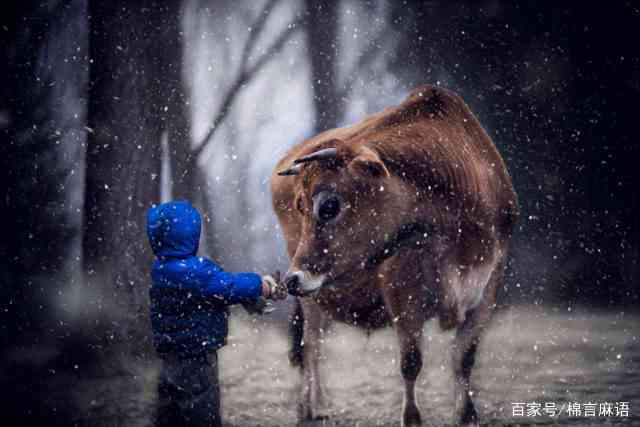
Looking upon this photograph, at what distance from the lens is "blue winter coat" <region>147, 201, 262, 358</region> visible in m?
2.29

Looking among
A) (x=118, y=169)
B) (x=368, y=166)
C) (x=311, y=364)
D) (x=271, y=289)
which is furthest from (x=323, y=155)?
(x=118, y=169)

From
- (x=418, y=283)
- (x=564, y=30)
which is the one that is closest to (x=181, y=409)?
(x=418, y=283)

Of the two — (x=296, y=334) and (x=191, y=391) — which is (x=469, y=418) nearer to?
(x=296, y=334)

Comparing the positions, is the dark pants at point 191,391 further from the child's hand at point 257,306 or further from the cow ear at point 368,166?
the cow ear at point 368,166

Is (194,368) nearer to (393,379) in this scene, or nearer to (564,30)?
(393,379)

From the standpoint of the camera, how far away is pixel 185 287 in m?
2.30

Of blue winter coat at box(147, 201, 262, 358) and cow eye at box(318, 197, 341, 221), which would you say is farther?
cow eye at box(318, 197, 341, 221)

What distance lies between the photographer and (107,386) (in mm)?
3551

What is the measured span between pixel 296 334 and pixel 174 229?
1679 mm

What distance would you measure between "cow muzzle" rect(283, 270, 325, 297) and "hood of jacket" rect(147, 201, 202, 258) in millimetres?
395

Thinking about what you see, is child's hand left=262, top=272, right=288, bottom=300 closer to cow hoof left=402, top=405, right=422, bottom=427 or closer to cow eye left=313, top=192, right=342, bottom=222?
cow eye left=313, top=192, right=342, bottom=222

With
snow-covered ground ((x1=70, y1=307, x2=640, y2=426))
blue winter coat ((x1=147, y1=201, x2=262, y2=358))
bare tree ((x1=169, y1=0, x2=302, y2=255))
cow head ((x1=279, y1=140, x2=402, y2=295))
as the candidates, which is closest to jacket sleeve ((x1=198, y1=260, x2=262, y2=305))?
blue winter coat ((x1=147, y1=201, x2=262, y2=358))

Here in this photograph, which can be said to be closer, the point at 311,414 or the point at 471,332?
the point at 311,414

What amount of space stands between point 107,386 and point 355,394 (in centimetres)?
131
